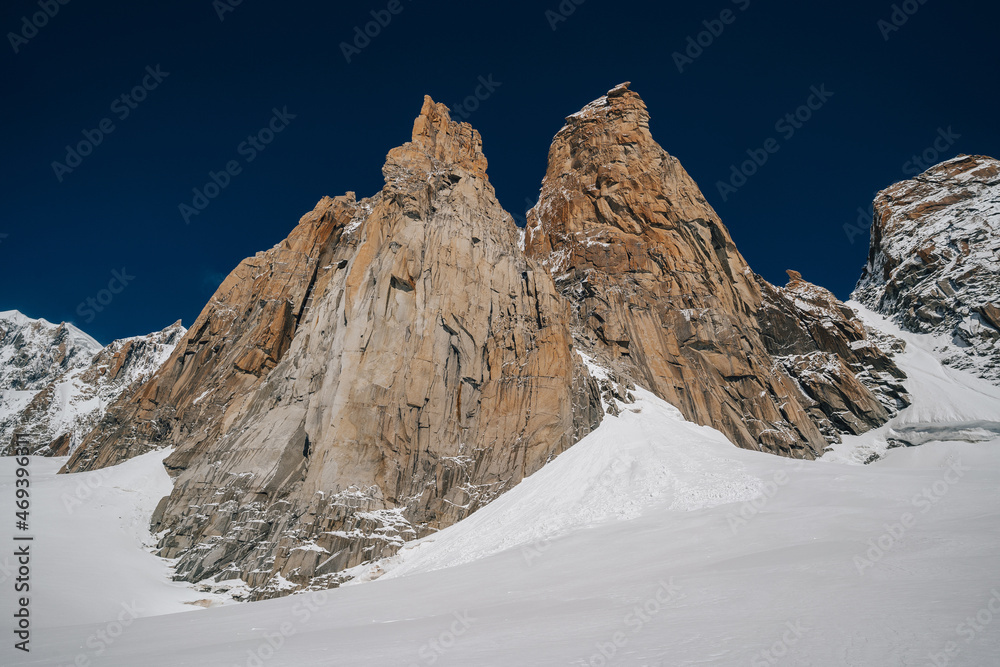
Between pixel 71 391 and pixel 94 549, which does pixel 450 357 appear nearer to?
pixel 94 549

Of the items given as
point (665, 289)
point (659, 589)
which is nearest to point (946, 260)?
point (665, 289)


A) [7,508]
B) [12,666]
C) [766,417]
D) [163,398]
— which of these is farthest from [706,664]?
[163,398]

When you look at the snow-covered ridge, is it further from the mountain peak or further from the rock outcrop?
the rock outcrop

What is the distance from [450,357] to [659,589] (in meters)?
26.7

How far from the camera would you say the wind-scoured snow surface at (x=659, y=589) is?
19.2 feet

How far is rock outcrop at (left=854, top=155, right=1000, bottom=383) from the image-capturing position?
66500 mm

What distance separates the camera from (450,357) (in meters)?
34.7

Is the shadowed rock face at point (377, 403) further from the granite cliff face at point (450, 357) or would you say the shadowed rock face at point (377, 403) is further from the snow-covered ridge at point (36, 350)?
the snow-covered ridge at point (36, 350)

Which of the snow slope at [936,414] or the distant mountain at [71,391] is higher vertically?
the distant mountain at [71,391]

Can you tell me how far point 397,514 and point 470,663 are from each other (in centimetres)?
2383

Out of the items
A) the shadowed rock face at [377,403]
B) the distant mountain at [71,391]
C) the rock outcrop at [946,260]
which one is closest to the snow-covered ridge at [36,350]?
the distant mountain at [71,391]

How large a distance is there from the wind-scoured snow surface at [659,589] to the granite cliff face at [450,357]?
4784 millimetres

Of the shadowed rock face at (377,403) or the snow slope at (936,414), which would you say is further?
the snow slope at (936,414)

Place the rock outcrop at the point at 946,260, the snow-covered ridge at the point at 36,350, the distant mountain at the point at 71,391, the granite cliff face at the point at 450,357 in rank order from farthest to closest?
the snow-covered ridge at the point at 36,350
the distant mountain at the point at 71,391
the rock outcrop at the point at 946,260
the granite cliff face at the point at 450,357
